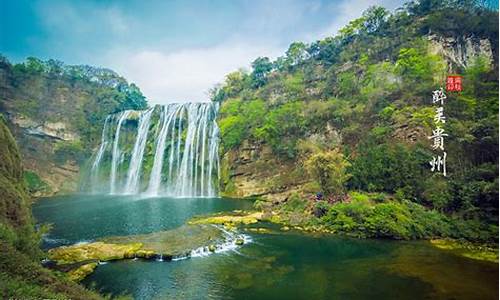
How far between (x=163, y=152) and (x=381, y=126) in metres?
16.6

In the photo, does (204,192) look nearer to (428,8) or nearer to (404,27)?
(404,27)

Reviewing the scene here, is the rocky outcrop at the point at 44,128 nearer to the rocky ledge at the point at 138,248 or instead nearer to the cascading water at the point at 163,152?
the cascading water at the point at 163,152

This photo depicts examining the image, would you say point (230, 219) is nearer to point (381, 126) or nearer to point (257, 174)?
point (257, 174)

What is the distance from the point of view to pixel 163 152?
25.9 metres

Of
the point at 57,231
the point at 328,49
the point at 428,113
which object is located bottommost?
the point at 57,231

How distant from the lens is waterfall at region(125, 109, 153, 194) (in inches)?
1028

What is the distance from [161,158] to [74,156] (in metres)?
8.38

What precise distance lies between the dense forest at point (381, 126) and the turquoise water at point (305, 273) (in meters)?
1.99

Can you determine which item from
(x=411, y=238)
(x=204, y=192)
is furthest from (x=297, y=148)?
(x=411, y=238)

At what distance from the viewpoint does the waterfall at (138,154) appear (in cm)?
2611

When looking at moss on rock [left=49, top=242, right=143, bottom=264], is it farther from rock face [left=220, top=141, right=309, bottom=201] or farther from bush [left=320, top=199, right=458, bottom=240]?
rock face [left=220, top=141, right=309, bottom=201]

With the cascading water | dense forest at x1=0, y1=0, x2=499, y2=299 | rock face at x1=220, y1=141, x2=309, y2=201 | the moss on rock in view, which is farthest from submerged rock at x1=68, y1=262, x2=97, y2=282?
the cascading water

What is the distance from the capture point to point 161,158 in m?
25.8

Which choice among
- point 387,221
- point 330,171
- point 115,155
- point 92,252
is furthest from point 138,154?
point 387,221
